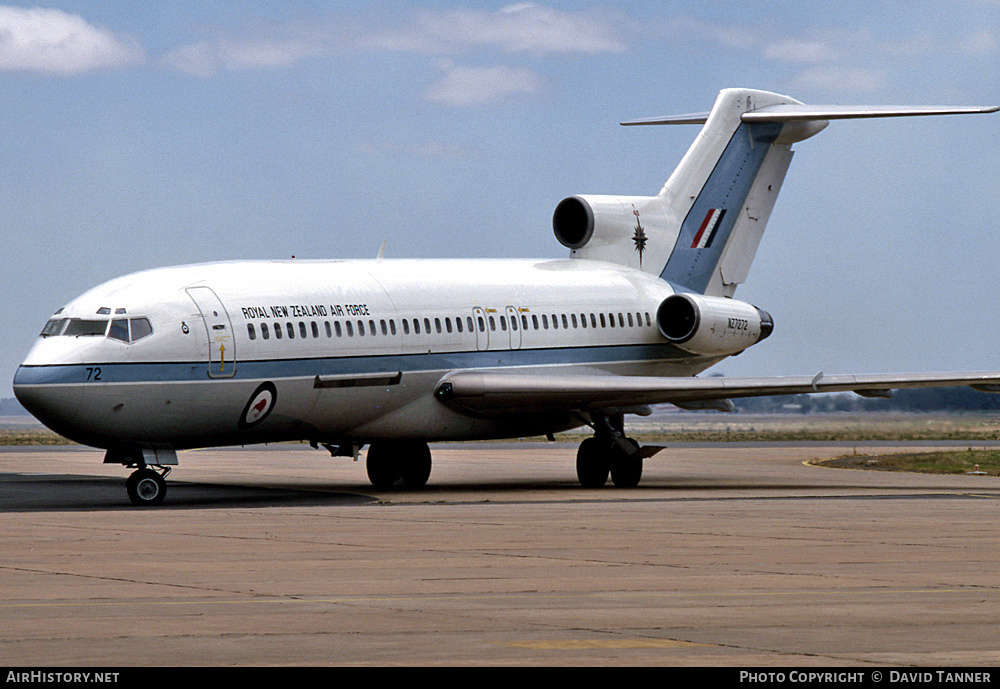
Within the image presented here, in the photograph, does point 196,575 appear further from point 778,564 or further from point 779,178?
point 779,178

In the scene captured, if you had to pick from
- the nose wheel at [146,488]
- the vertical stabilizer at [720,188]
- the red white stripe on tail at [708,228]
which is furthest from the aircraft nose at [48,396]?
the red white stripe on tail at [708,228]

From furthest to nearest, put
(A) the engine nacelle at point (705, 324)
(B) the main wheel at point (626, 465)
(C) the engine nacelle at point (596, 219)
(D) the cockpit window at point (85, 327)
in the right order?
(C) the engine nacelle at point (596, 219) → (A) the engine nacelle at point (705, 324) → (B) the main wheel at point (626, 465) → (D) the cockpit window at point (85, 327)

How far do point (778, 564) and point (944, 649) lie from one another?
5.15m

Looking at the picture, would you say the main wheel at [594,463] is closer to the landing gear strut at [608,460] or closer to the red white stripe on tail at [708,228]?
the landing gear strut at [608,460]

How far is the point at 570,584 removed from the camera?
44.2 ft

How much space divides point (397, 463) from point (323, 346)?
439cm

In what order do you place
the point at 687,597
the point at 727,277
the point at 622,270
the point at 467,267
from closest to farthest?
the point at 687,597, the point at 467,267, the point at 622,270, the point at 727,277

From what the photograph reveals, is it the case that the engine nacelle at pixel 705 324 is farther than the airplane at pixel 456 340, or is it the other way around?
the engine nacelle at pixel 705 324

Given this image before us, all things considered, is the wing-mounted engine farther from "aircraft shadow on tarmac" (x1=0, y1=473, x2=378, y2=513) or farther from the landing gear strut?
"aircraft shadow on tarmac" (x1=0, y1=473, x2=378, y2=513)

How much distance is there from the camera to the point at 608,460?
31266 millimetres

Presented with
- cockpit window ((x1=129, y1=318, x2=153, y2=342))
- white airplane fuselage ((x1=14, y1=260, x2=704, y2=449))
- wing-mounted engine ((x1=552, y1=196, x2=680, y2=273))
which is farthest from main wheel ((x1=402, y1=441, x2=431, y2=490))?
cockpit window ((x1=129, y1=318, x2=153, y2=342))

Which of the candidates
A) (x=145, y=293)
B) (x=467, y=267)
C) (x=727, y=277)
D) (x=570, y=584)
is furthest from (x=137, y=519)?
(x=727, y=277)

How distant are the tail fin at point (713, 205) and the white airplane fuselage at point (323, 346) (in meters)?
1.23

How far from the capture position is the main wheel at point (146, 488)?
81.6 feet
